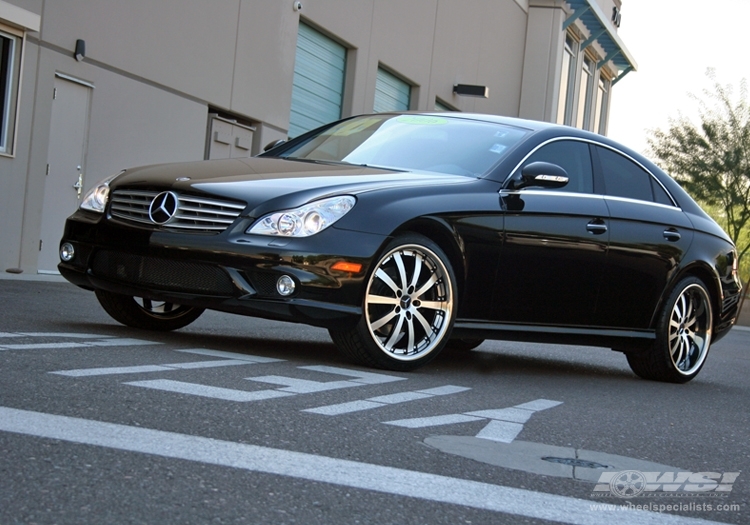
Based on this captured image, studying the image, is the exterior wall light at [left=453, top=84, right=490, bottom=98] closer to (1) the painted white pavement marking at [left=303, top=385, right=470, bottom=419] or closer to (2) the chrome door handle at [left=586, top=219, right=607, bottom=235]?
(2) the chrome door handle at [left=586, top=219, right=607, bottom=235]

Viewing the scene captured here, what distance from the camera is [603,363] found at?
9.52 metres

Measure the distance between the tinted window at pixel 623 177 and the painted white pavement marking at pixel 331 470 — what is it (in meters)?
4.41

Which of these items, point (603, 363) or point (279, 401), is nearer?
point (279, 401)

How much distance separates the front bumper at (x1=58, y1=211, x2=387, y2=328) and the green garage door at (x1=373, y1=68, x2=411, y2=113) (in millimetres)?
16761

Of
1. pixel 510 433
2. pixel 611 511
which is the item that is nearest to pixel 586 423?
pixel 510 433

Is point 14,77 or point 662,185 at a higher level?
point 14,77

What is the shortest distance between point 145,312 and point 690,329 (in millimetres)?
3704

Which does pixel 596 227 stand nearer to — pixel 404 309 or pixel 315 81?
pixel 404 309

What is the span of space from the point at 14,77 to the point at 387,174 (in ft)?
24.9

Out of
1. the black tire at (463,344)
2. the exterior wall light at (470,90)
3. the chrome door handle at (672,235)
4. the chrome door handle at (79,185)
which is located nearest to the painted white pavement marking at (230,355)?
the black tire at (463,344)

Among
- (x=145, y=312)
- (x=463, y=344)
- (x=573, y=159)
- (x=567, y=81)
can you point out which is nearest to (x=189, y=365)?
(x=145, y=312)

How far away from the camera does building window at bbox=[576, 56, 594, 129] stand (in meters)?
40.6

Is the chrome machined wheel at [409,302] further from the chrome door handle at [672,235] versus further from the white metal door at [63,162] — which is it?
the white metal door at [63,162]

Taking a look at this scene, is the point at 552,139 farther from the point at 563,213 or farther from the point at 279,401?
the point at 279,401
